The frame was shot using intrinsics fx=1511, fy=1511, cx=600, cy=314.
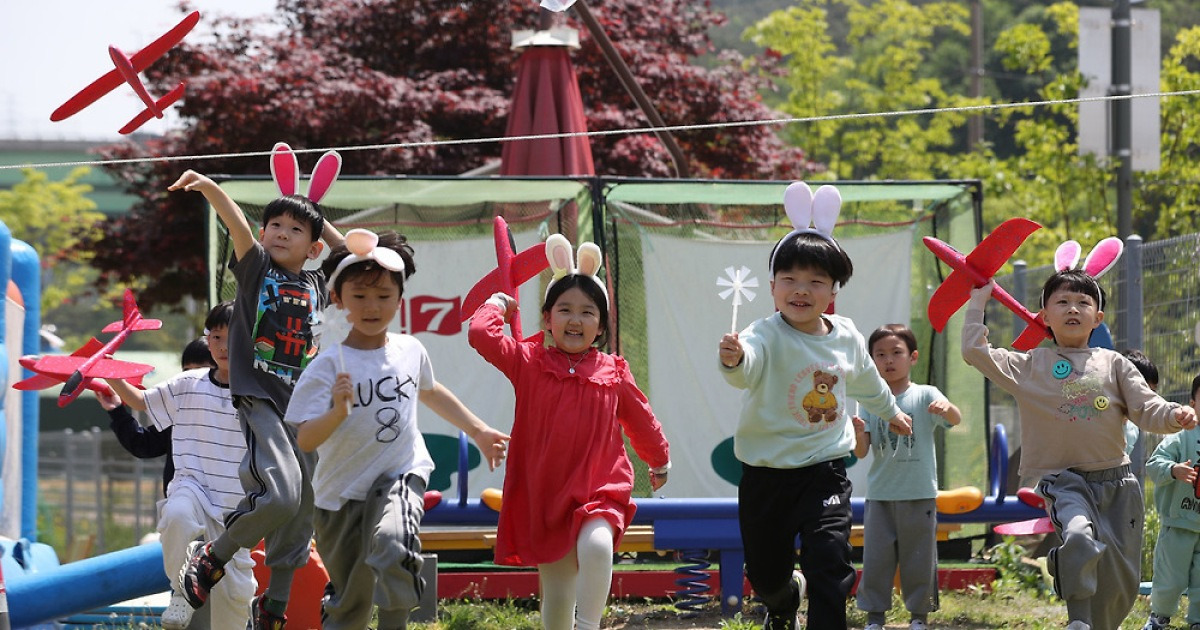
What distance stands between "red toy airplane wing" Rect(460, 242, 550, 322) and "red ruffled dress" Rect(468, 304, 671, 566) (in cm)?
31

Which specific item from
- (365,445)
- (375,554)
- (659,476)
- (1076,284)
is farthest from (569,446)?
(1076,284)

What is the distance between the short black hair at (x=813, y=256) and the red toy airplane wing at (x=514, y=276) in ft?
2.94

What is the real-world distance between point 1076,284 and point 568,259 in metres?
1.97

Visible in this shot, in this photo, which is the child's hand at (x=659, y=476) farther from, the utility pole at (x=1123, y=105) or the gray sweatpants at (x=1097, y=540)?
the utility pole at (x=1123, y=105)

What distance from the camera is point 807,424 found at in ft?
17.7

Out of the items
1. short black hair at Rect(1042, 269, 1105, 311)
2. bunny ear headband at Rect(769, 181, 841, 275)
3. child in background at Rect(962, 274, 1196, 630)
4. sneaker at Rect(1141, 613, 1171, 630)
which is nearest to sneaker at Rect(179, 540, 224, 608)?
bunny ear headband at Rect(769, 181, 841, 275)

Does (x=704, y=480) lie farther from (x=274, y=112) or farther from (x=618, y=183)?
(x=274, y=112)

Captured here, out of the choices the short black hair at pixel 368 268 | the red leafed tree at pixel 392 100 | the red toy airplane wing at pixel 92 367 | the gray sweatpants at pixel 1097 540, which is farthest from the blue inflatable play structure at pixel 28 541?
the red leafed tree at pixel 392 100

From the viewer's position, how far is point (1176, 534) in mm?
6824

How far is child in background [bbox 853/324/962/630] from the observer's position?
6797mm

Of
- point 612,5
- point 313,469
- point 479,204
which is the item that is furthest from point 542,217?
point 612,5

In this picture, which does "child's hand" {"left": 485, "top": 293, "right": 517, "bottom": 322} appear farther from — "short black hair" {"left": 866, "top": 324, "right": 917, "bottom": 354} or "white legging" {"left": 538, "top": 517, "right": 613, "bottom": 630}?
"short black hair" {"left": 866, "top": 324, "right": 917, "bottom": 354}

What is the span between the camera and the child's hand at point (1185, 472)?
6578 mm

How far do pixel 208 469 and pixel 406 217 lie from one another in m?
2.76
